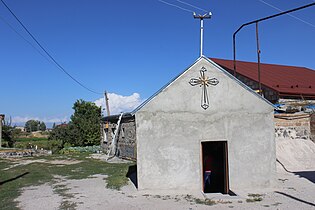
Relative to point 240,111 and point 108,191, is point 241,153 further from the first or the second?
point 108,191

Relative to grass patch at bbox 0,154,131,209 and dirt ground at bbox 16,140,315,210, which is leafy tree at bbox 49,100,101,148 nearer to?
grass patch at bbox 0,154,131,209

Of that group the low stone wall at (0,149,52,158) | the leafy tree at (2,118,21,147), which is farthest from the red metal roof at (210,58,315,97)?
Result: the leafy tree at (2,118,21,147)

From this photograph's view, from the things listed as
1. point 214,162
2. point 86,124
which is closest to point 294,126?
point 214,162

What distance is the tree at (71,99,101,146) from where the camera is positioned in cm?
3225

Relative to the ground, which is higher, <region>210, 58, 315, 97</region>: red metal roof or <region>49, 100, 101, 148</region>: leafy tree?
<region>210, 58, 315, 97</region>: red metal roof

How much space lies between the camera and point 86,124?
3222 cm

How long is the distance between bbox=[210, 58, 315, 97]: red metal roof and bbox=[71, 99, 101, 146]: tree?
1440cm

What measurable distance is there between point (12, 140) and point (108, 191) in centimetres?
2894

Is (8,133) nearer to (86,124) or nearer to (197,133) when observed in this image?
(86,124)

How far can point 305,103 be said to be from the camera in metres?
19.0

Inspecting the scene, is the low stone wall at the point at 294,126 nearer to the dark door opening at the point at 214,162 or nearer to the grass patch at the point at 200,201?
the dark door opening at the point at 214,162

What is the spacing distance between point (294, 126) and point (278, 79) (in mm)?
5251

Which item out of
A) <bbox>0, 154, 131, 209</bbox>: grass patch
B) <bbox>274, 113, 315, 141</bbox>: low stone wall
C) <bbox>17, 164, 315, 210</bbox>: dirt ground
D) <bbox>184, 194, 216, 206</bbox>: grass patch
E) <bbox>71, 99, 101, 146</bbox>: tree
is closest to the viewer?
<bbox>17, 164, 315, 210</bbox>: dirt ground

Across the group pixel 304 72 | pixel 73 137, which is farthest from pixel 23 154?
pixel 304 72
